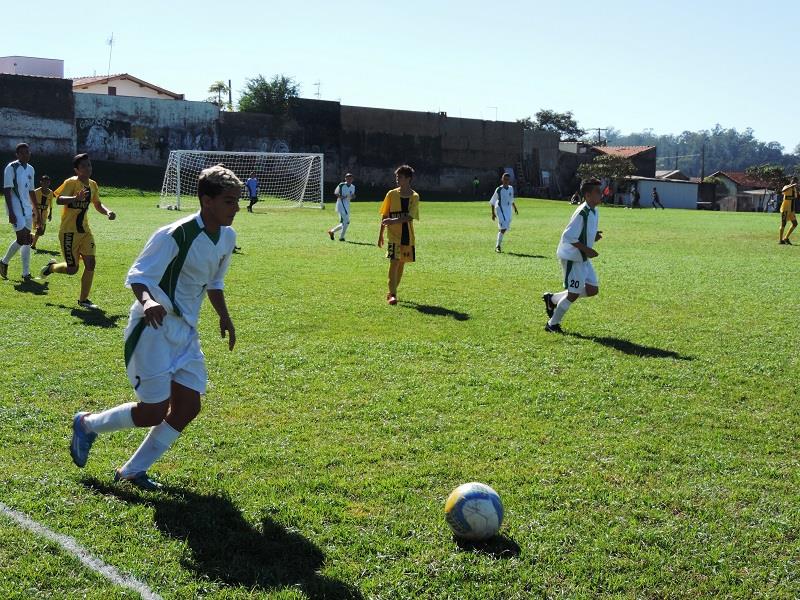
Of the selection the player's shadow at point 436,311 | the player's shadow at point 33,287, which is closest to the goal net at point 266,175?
the player's shadow at point 33,287

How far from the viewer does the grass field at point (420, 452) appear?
13.4 feet

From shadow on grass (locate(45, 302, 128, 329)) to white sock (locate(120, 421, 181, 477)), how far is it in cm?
524

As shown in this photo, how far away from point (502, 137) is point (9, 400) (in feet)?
197

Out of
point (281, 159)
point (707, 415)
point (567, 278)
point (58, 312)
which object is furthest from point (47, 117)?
point (707, 415)

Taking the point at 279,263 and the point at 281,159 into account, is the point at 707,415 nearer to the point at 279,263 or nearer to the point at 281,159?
the point at 279,263

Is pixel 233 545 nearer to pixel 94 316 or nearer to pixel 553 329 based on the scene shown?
pixel 553 329

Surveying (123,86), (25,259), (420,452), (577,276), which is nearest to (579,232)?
(577,276)

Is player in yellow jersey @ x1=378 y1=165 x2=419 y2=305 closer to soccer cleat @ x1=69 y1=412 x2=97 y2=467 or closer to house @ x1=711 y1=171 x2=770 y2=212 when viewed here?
soccer cleat @ x1=69 y1=412 x2=97 y2=467

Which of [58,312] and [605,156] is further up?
[605,156]

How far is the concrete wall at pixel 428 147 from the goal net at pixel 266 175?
7662 millimetres

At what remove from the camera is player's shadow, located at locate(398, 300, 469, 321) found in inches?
445

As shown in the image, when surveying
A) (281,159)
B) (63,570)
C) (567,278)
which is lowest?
(63,570)

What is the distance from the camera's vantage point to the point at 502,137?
210 ft

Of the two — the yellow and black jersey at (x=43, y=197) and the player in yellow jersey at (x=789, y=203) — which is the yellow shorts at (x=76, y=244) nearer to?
the yellow and black jersey at (x=43, y=197)
